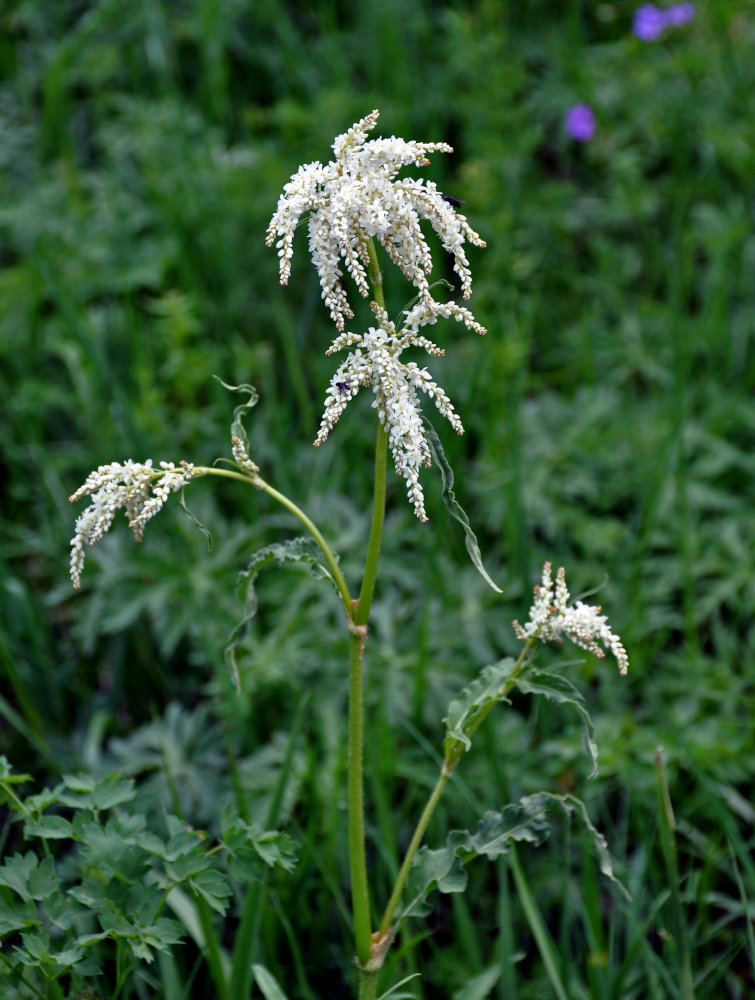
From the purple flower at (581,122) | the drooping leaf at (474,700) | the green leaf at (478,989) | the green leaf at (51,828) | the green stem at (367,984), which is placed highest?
the purple flower at (581,122)

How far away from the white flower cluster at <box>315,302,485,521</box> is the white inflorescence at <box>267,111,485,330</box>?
0.19 feet

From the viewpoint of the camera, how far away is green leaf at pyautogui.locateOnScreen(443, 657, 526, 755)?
5.26 ft

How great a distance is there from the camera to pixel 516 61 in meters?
4.59

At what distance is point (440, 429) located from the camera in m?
2.94

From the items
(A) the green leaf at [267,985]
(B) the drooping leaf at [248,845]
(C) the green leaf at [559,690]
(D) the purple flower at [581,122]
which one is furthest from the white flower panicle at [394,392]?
(D) the purple flower at [581,122]

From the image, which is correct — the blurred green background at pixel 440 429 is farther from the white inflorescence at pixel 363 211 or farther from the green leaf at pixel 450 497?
the white inflorescence at pixel 363 211

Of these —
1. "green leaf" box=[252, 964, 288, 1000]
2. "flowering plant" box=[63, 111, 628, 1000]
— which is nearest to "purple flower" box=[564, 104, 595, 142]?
"flowering plant" box=[63, 111, 628, 1000]

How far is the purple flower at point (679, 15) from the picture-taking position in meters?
4.62

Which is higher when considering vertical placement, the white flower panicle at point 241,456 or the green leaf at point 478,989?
the white flower panicle at point 241,456

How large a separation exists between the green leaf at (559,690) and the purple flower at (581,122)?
3587 millimetres

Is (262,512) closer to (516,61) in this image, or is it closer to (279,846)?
(279,846)

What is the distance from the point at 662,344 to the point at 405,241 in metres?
2.63

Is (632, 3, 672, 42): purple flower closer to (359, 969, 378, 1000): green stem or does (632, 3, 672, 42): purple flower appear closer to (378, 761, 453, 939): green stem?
(378, 761, 453, 939): green stem

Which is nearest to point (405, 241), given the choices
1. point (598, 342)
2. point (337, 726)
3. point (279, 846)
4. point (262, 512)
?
point (279, 846)
